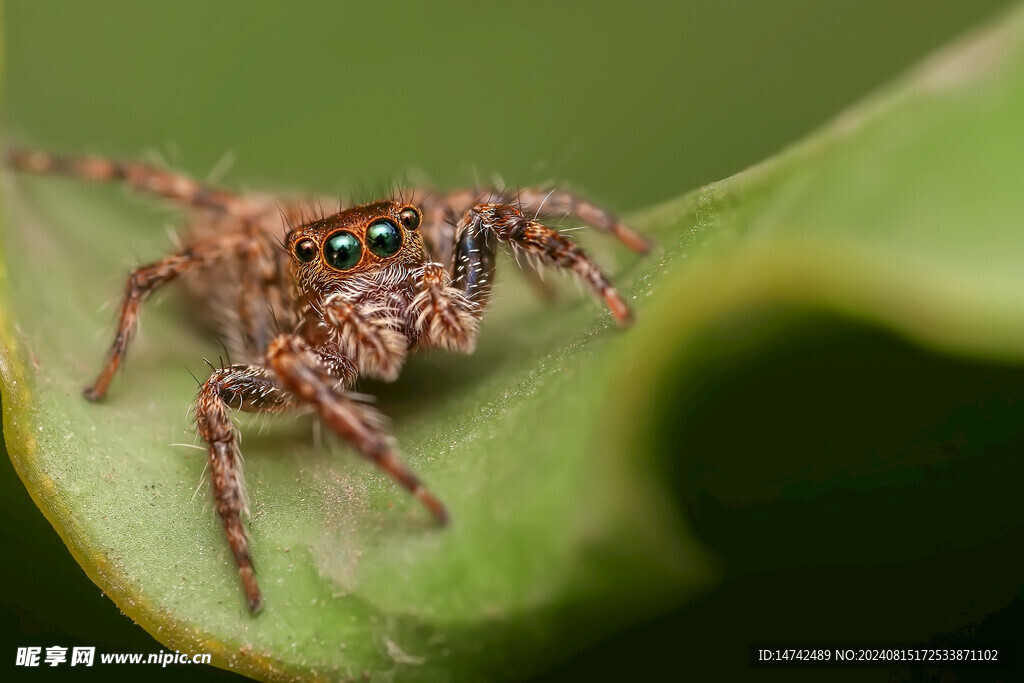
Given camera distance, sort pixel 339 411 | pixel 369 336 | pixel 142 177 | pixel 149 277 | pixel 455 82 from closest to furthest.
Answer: pixel 339 411
pixel 369 336
pixel 149 277
pixel 455 82
pixel 142 177

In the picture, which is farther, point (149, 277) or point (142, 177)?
point (142, 177)

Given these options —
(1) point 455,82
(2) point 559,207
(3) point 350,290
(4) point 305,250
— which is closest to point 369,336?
(3) point 350,290

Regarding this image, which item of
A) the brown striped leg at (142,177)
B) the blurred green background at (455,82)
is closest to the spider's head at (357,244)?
the blurred green background at (455,82)

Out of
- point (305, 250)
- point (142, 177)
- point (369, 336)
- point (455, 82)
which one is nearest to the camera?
point (369, 336)

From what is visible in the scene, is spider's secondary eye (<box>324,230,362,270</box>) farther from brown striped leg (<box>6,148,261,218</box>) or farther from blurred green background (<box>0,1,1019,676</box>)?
brown striped leg (<box>6,148,261,218</box>)

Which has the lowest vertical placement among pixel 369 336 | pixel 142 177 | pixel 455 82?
pixel 369 336

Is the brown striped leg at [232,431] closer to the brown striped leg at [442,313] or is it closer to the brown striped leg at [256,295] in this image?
the brown striped leg at [442,313]

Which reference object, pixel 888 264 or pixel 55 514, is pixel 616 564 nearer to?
pixel 888 264

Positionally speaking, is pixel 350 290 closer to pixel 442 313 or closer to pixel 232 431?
pixel 442 313

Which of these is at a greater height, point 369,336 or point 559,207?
point 559,207

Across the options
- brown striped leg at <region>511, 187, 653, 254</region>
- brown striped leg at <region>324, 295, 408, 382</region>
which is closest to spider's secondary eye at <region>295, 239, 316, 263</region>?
brown striped leg at <region>324, 295, 408, 382</region>
